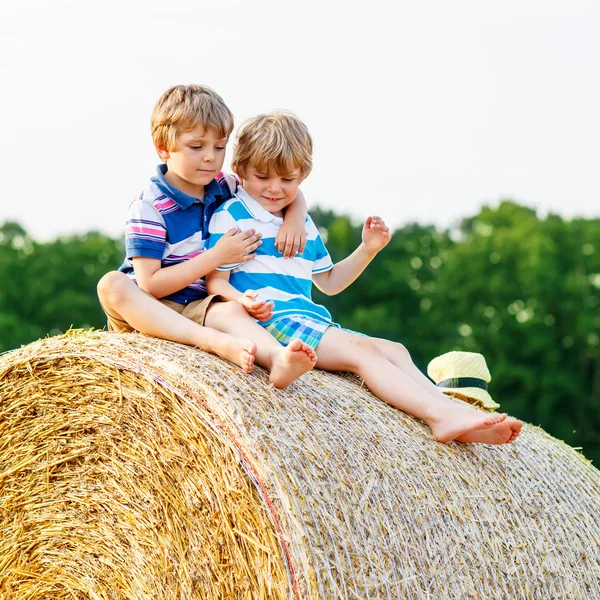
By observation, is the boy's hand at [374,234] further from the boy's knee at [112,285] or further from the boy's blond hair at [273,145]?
the boy's knee at [112,285]

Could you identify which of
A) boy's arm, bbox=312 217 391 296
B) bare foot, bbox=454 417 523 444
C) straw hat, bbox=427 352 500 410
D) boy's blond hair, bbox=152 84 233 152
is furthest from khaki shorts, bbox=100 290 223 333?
straw hat, bbox=427 352 500 410

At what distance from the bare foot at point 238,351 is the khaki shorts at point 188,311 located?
35 cm

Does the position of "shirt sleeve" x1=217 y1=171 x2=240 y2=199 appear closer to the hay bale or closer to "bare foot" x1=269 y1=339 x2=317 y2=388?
the hay bale

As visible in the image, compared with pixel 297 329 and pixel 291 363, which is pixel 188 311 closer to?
pixel 297 329

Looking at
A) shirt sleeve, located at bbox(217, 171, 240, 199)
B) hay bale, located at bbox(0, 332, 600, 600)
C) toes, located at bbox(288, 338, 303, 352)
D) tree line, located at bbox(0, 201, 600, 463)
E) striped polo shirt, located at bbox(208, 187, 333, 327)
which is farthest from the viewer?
tree line, located at bbox(0, 201, 600, 463)

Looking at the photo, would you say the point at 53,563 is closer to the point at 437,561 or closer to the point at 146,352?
the point at 146,352

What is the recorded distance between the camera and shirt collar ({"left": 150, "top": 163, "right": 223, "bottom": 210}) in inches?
197

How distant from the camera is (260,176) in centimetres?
504

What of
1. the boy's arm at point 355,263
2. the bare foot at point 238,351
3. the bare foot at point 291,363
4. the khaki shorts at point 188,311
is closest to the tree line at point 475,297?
the boy's arm at point 355,263

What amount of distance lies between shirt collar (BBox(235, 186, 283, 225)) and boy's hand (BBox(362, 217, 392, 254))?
57 centimetres

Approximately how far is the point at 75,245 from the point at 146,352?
83.1 feet

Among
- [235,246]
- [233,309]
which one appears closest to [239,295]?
[233,309]

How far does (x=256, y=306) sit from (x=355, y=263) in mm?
1106

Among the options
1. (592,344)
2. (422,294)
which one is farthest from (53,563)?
(422,294)
